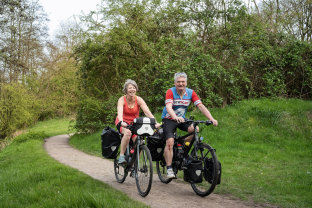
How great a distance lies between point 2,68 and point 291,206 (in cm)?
2202

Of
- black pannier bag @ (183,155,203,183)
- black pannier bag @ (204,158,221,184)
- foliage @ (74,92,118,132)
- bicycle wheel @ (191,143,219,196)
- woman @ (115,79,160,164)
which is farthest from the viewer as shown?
foliage @ (74,92,118,132)

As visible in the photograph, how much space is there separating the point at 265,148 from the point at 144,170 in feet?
17.0

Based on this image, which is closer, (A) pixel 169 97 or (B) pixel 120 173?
(A) pixel 169 97

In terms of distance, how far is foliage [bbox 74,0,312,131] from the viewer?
11.7 m

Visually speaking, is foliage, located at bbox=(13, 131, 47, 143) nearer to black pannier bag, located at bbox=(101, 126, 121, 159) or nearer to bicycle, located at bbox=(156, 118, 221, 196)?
black pannier bag, located at bbox=(101, 126, 121, 159)

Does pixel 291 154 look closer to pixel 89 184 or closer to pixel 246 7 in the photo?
pixel 89 184

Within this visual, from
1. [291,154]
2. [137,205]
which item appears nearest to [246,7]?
[291,154]

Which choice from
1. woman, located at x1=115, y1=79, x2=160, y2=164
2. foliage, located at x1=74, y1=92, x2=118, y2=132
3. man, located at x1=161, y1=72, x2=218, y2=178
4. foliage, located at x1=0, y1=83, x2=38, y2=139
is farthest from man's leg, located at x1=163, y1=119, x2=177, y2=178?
foliage, located at x1=0, y1=83, x2=38, y2=139

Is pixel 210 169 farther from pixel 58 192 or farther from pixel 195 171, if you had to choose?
pixel 58 192

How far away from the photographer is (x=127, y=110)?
5402 mm

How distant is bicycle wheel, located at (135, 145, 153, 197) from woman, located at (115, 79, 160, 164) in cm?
46

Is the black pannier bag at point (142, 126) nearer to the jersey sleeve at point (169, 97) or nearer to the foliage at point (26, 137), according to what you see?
the jersey sleeve at point (169, 97)

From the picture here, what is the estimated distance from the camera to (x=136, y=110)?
18.0ft

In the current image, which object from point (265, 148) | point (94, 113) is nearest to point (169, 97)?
point (265, 148)
